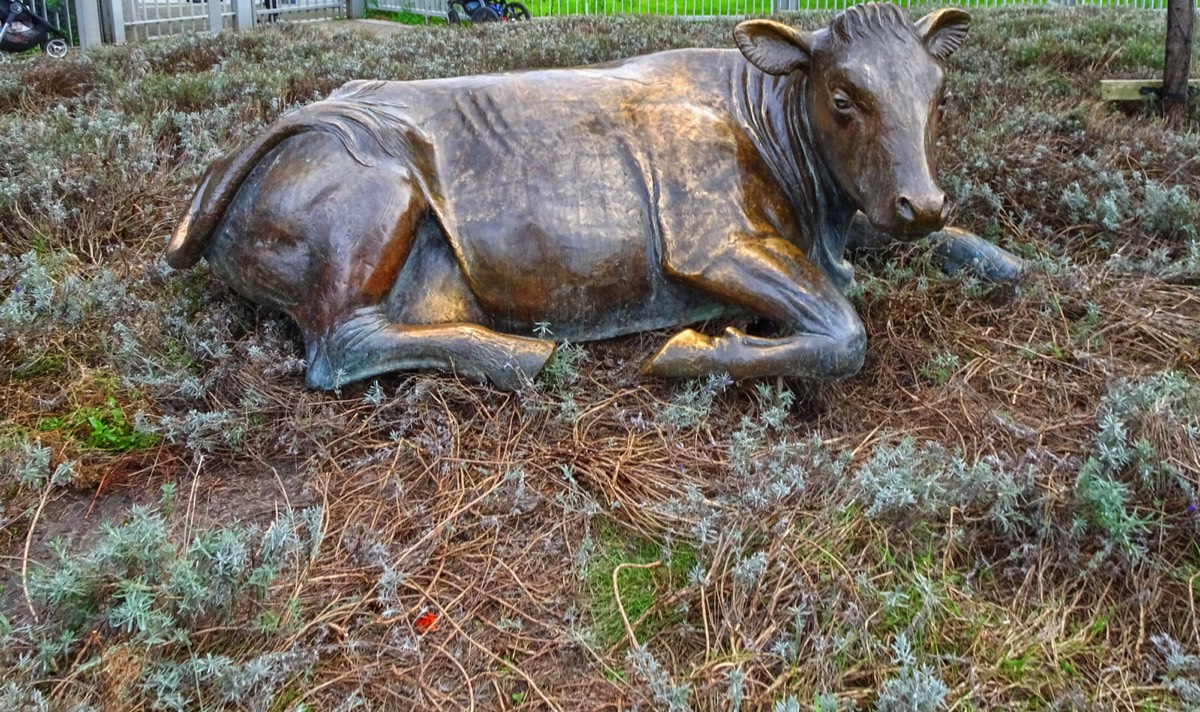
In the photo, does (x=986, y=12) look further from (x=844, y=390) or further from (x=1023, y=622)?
(x=1023, y=622)

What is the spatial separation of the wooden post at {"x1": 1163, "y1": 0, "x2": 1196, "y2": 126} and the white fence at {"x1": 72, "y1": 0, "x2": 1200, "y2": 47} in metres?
5.36

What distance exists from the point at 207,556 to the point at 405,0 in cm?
1585

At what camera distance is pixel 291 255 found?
139 inches

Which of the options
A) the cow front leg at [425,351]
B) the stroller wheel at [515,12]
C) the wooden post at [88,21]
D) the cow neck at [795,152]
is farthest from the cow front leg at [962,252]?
the wooden post at [88,21]

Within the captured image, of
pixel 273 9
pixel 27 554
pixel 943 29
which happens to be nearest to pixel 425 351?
pixel 27 554

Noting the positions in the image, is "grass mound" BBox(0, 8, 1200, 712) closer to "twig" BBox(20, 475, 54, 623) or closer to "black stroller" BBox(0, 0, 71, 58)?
"twig" BBox(20, 475, 54, 623)

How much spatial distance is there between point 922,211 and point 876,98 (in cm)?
43

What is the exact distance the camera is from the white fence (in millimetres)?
12641

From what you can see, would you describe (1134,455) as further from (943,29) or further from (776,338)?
(943,29)

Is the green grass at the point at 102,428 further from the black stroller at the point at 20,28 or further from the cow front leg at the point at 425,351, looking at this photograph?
the black stroller at the point at 20,28

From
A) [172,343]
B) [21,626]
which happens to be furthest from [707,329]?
[21,626]

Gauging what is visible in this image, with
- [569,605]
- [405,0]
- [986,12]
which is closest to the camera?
[569,605]

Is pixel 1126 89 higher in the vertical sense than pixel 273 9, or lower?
lower

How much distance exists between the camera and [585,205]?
3.61 m
